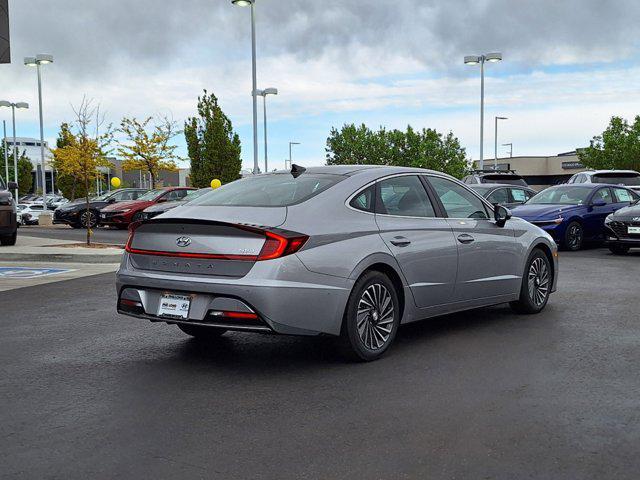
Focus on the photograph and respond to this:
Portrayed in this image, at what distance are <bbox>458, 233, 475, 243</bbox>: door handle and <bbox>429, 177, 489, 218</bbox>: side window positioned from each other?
21cm

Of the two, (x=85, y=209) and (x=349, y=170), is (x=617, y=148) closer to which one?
(x=85, y=209)

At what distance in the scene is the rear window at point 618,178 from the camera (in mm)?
23359

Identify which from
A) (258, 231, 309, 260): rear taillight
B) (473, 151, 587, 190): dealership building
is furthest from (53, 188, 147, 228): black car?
(473, 151, 587, 190): dealership building

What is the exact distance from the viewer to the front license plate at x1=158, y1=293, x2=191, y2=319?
578 centimetres

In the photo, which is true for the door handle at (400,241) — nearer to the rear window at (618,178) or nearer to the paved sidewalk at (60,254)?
the paved sidewalk at (60,254)

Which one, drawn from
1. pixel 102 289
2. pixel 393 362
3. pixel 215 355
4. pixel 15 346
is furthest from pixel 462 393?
pixel 102 289

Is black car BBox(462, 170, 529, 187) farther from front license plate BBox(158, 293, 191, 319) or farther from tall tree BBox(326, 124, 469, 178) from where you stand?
tall tree BBox(326, 124, 469, 178)

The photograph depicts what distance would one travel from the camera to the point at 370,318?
6.16m

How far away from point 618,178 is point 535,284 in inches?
677

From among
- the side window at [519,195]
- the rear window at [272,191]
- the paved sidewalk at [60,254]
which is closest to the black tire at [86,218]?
the paved sidewalk at [60,254]

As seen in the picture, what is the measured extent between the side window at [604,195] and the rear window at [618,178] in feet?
16.2

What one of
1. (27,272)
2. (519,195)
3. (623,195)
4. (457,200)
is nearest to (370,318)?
(457,200)

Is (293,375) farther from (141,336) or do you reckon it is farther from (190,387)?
(141,336)

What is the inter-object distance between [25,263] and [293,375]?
11.1 m
